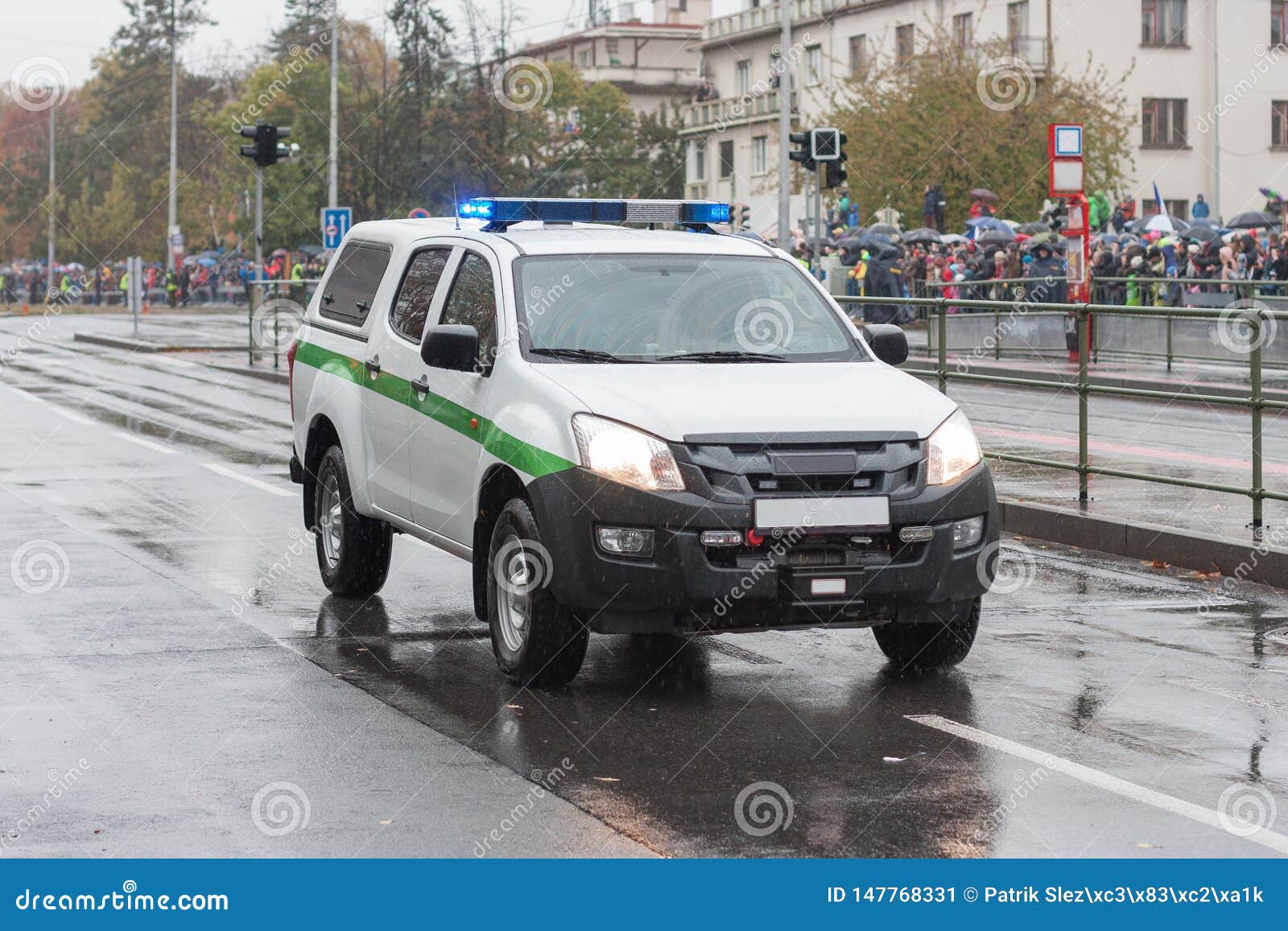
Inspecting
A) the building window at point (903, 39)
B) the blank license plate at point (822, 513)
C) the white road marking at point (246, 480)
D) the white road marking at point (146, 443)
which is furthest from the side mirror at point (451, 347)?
the building window at point (903, 39)

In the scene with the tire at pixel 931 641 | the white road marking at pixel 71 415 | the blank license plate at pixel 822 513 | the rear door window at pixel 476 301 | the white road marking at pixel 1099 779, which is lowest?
the white road marking at pixel 1099 779

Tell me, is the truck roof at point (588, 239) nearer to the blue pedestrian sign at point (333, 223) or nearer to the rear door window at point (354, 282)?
the rear door window at point (354, 282)

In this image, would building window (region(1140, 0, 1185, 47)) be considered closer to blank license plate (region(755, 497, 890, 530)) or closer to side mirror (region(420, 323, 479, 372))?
side mirror (region(420, 323, 479, 372))

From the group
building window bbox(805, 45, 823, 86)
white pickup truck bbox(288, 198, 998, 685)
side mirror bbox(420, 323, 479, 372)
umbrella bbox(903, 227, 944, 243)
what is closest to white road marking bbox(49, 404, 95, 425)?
white pickup truck bbox(288, 198, 998, 685)

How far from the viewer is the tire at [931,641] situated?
8.23 meters

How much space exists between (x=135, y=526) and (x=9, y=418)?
1057 cm

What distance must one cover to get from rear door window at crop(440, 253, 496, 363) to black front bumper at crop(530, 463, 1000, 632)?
3.58 ft

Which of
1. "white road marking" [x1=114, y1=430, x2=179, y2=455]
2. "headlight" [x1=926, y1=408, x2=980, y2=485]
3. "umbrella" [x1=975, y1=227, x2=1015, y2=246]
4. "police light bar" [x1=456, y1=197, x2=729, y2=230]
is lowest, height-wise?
"white road marking" [x1=114, y1=430, x2=179, y2=455]

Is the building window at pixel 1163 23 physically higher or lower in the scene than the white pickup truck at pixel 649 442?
higher

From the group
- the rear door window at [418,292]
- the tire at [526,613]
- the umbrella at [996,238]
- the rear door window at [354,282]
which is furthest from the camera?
the umbrella at [996,238]

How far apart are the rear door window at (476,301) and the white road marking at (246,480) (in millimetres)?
6205

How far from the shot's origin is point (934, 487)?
25.3 feet

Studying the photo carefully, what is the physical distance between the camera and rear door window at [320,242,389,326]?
10023 millimetres
